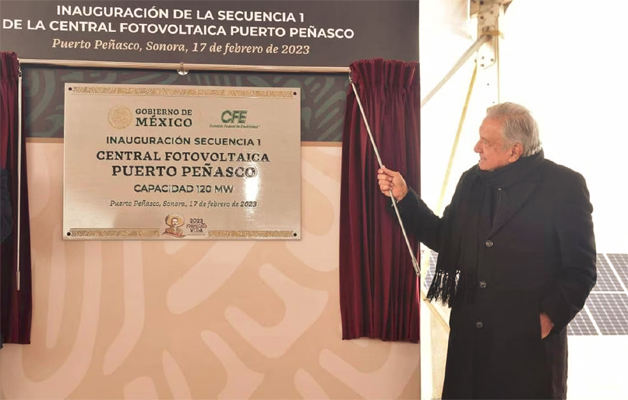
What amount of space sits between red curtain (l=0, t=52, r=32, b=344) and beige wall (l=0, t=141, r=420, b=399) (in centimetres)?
4

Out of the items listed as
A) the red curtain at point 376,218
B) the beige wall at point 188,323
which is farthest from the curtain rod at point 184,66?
the beige wall at point 188,323

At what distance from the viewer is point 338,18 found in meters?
2.63

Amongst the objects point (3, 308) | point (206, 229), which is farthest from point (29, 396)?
point (206, 229)

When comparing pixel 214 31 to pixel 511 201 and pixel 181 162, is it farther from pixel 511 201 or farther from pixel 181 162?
pixel 511 201

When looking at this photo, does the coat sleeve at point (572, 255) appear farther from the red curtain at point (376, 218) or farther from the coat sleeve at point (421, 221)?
the red curtain at point (376, 218)

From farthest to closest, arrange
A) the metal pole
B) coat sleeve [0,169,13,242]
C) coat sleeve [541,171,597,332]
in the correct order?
the metal pole, coat sleeve [0,169,13,242], coat sleeve [541,171,597,332]

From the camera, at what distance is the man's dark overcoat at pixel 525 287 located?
6.86 feet

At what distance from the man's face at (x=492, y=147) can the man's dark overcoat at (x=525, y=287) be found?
96mm

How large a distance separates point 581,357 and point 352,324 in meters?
1.55

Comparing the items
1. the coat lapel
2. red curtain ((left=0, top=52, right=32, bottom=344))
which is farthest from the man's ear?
red curtain ((left=0, top=52, right=32, bottom=344))

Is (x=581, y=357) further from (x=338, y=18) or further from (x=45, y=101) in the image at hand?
(x=45, y=101)

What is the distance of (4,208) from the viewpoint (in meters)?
2.39

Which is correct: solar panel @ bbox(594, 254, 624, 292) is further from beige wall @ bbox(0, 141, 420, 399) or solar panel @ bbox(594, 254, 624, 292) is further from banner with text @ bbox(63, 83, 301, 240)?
banner with text @ bbox(63, 83, 301, 240)

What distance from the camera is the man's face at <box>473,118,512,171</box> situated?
7.44 feet
